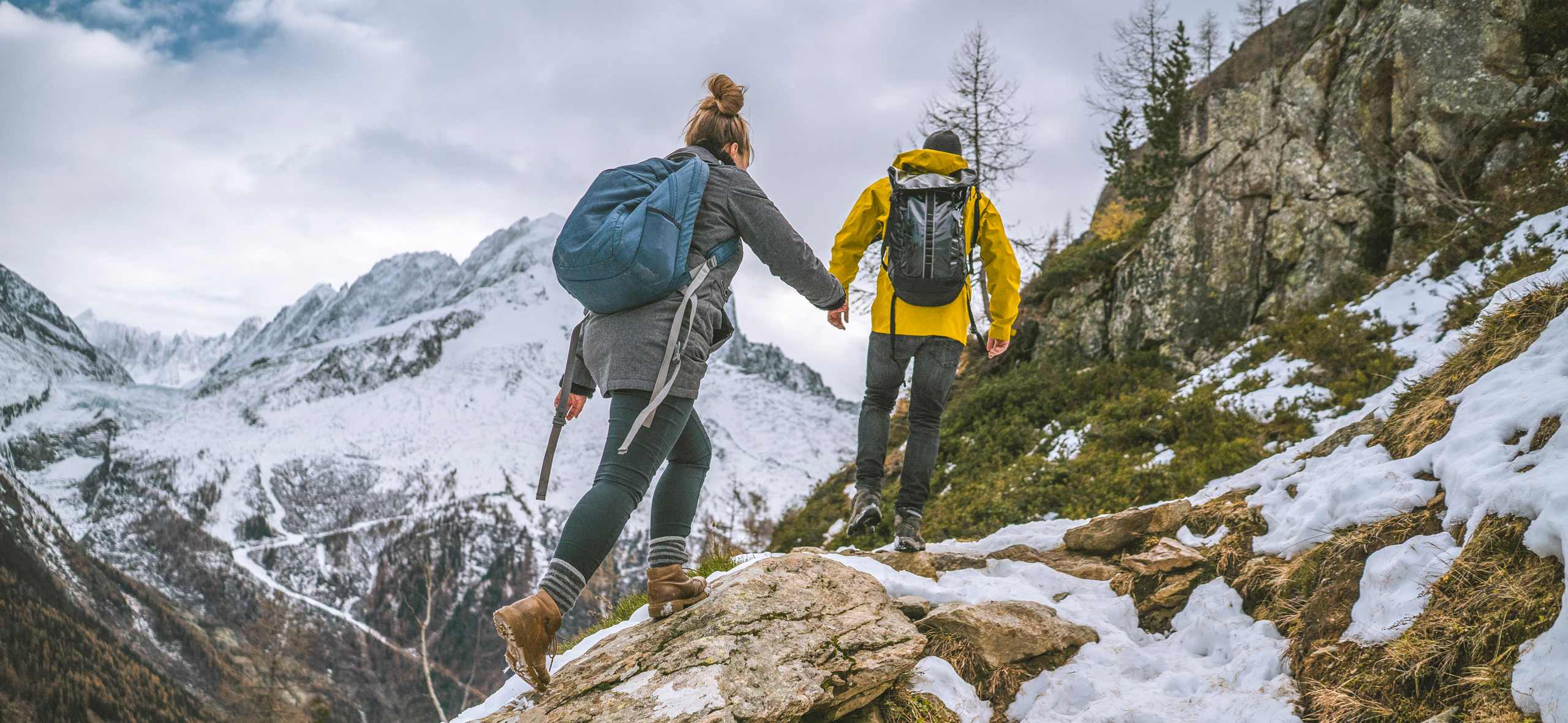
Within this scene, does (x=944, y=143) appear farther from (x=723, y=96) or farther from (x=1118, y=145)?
(x=1118, y=145)

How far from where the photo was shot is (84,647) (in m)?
93.8

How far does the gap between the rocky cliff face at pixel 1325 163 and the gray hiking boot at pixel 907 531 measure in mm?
7634

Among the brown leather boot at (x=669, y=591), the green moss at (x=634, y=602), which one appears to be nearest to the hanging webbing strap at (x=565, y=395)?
the brown leather boot at (x=669, y=591)

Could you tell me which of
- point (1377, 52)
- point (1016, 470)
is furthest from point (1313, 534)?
point (1377, 52)

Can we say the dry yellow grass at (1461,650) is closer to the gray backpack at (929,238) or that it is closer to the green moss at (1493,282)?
the gray backpack at (929,238)

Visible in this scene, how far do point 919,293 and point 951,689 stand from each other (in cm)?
210

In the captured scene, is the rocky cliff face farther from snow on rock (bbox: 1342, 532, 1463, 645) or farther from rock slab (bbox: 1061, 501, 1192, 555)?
snow on rock (bbox: 1342, 532, 1463, 645)

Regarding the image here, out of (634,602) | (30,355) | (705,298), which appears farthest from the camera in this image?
(30,355)

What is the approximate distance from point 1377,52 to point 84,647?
13803 centimetres

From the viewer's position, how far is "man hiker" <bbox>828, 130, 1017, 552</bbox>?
4.09m

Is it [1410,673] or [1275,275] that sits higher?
[1275,275]

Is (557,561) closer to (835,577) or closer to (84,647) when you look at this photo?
(835,577)

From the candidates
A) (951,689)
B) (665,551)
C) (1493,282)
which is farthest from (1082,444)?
(665,551)

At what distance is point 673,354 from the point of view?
2674mm
